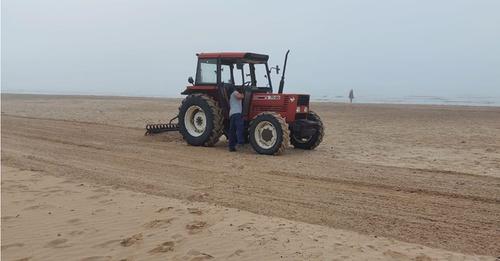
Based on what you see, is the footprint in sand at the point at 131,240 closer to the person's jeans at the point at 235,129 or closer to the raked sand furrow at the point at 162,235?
the raked sand furrow at the point at 162,235

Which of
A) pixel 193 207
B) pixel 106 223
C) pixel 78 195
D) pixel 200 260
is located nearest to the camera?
pixel 200 260

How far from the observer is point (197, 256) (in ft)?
14.6

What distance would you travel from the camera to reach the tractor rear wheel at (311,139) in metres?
10.8

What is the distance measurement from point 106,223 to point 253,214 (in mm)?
1561

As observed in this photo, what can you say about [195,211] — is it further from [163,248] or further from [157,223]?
[163,248]

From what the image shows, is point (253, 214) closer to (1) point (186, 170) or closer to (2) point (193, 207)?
(2) point (193, 207)

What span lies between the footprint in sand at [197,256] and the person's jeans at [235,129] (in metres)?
5.88

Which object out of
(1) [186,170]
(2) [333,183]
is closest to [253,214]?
(2) [333,183]

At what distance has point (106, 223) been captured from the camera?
5.37 meters

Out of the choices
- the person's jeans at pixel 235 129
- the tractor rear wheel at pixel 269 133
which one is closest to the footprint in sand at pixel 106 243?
the tractor rear wheel at pixel 269 133

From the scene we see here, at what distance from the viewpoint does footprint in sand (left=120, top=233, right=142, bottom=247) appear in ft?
15.8

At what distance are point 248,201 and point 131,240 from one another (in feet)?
5.62

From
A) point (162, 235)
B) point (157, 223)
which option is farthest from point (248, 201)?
point (162, 235)

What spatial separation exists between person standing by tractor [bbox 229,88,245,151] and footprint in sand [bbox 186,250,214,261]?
588 cm
